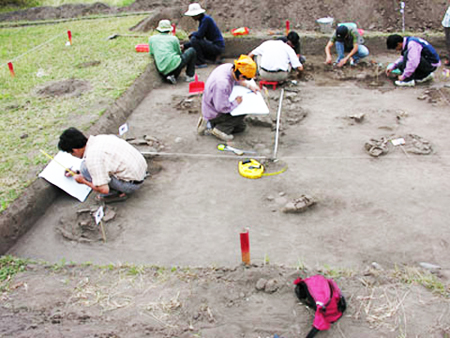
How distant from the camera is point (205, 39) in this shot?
28.3 ft

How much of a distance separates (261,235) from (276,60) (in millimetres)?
4031

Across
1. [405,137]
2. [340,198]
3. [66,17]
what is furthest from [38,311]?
[66,17]

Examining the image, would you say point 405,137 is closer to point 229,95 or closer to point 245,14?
point 229,95

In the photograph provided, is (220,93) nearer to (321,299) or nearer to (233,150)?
(233,150)

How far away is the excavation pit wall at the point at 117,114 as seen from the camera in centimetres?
407

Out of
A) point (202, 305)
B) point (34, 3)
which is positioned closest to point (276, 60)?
point (202, 305)

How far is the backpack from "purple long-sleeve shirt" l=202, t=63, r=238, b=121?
9.54 ft

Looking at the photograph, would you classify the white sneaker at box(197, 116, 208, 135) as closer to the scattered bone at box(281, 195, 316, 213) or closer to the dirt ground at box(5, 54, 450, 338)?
the dirt ground at box(5, 54, 450, 338)

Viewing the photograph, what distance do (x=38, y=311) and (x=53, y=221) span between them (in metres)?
1.41

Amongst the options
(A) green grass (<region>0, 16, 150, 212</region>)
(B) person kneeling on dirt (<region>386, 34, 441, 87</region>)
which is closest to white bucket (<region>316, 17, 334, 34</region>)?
(B) person kneeling on dirt (<region>386, 34, 441, 87</region>)

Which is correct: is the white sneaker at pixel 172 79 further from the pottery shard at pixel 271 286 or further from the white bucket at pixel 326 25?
the pottery shard at pixel 271 286

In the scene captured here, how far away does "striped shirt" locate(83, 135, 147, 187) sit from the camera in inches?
160

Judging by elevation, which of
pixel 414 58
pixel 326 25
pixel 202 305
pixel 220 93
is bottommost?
pixel 202 305

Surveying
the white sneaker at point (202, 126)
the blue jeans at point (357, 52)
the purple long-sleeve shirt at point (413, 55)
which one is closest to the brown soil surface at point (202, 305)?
the white sneaker at point (202, 126)
